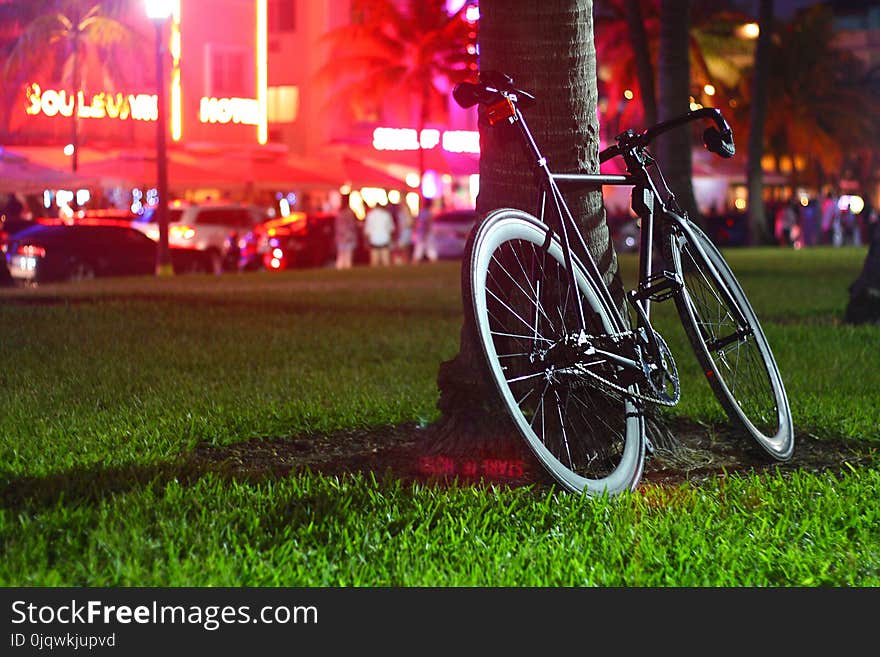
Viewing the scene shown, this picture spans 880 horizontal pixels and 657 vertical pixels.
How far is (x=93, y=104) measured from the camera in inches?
2084

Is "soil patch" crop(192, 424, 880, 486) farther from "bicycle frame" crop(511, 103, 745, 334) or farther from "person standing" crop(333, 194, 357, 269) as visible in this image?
"person standing" crop(333, 194, 357, 269)

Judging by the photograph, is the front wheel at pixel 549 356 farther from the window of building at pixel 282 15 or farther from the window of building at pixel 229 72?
the window of building at pixel 282 15

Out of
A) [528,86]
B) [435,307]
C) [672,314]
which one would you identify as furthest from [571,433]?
[435,307]

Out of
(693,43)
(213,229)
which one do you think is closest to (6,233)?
(213,229)

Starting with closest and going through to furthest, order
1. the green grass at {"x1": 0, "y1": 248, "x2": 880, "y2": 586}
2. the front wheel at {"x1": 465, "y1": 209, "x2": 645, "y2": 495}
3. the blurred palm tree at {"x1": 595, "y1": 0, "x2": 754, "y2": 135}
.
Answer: the green grass at {"x1": 0, "y1": 248, "x2": 880, "y2": 586} < the front wheel at {"x1": 465, "y1": 209, "x2": 645, "y2": 495} < the blurred palm tree at {"x1": 595, "y1": 0, "x2": 754, "y2": 135}

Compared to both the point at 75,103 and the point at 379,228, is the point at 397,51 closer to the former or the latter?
the point at 75,103

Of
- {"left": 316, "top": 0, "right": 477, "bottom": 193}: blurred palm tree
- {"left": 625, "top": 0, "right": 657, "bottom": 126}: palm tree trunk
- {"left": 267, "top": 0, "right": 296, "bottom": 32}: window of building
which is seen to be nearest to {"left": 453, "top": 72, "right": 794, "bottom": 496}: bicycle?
{"left": 625, "top": 0, "right": 657, "bottom": 126}: palm tree trunk

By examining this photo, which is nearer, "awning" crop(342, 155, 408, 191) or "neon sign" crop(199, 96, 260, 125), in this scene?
"awning" crop(342, 155, 408, 191)

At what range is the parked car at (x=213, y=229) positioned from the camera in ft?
115

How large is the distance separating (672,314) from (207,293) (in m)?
6.76

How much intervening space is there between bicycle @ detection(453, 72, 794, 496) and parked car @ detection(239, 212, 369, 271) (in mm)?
27643

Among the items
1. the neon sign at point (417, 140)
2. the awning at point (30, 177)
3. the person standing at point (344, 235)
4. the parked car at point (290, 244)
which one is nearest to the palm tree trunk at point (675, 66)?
the parked car at point (290, 244)

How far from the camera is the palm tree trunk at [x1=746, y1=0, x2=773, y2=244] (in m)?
41.8
